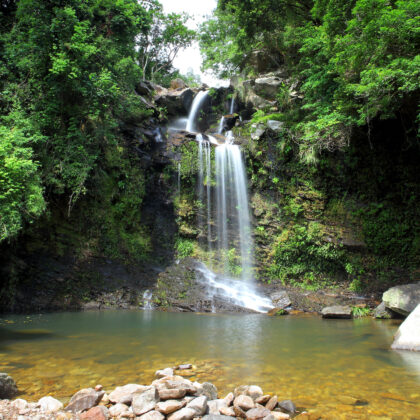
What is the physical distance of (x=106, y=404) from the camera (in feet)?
10.1

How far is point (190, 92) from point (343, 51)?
39.5ft

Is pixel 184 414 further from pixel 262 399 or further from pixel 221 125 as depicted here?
pixel 221 125

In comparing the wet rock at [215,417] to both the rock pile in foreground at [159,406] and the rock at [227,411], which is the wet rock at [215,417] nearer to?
the rock pile in foreground at [159,406]

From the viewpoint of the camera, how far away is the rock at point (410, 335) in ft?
17.4

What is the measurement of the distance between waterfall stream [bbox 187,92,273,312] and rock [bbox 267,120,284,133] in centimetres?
184

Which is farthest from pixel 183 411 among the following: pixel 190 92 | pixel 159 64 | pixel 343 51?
pixel 159 64

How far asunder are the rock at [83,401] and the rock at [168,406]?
671 mm

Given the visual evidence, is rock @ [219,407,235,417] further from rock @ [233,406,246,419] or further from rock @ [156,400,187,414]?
rock @ [156,400,187,414]

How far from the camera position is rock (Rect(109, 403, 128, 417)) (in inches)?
114

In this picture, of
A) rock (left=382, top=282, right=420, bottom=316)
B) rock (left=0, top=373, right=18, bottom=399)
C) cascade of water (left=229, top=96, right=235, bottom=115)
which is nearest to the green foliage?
rock (left=382, top=282, right=420, bottom=316)

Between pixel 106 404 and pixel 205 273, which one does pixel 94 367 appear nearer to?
pixel 106 404

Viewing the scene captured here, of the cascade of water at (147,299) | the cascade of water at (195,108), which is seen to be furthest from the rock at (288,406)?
the cascade of water at (195,108)

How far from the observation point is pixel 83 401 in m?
3.00

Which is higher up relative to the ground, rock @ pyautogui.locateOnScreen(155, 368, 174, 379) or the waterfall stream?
the waterfall stream
